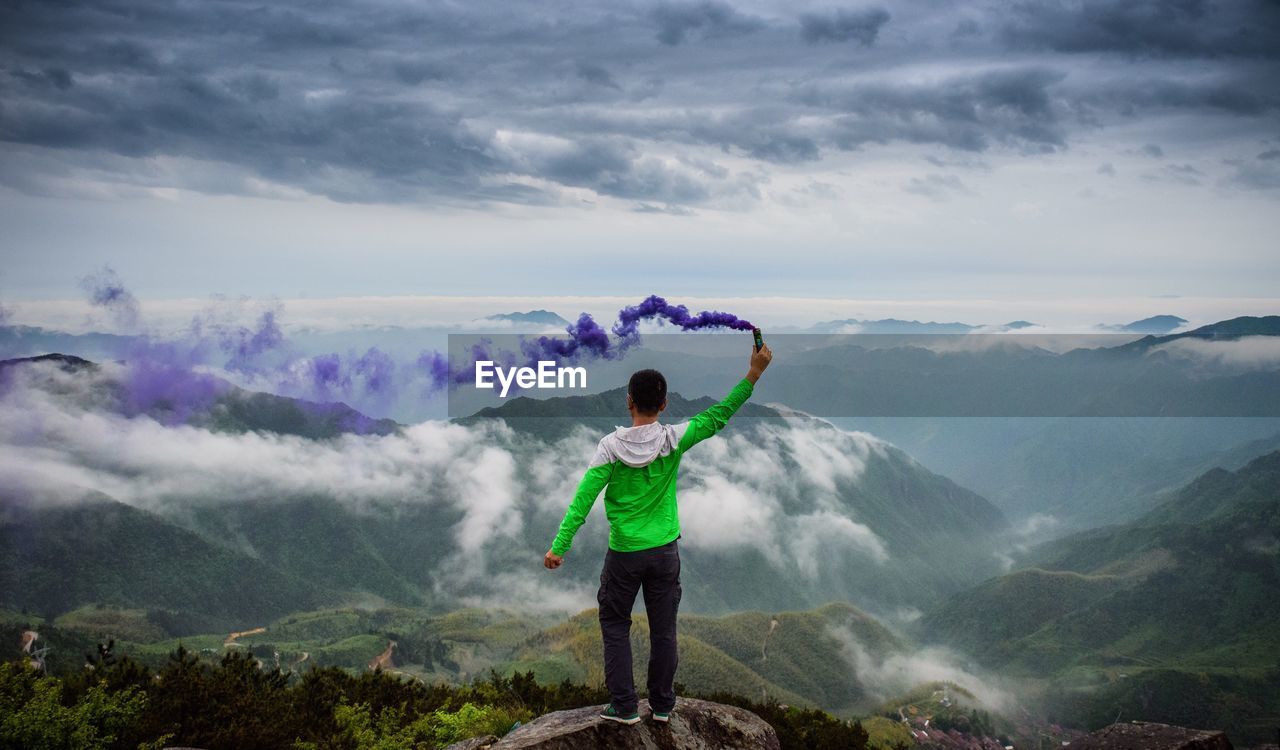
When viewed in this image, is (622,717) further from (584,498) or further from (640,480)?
(640,480)

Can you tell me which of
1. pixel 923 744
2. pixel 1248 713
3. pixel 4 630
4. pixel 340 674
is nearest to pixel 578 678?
pixel 923 744

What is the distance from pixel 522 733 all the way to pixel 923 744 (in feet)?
622

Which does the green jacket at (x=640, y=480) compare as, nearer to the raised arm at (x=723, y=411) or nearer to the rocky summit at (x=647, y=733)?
the raised arm at (x=723, y=411)

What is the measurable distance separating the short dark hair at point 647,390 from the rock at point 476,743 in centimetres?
627

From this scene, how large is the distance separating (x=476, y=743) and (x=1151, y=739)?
1261 centimetres

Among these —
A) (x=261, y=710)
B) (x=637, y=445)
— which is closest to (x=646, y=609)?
(x=637, y=445)

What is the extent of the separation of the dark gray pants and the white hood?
1.47 meters

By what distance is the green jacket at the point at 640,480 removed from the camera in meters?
12.5

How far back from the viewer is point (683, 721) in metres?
13.8

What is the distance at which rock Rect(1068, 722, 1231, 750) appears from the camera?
15758 mm

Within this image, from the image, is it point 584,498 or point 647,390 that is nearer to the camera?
point 584,498

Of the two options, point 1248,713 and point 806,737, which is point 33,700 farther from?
point 1248,713

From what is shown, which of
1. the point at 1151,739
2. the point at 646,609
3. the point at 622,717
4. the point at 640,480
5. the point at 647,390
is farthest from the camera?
the point at 1151,739

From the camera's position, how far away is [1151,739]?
642 inches
